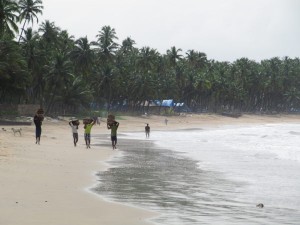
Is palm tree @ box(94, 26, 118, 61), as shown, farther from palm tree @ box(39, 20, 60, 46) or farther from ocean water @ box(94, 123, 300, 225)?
ocean water @ box(94, 123, 300, 225)

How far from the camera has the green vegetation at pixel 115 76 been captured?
55500 millimetres

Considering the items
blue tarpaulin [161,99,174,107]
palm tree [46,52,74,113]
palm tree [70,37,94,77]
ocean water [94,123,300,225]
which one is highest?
palm tree [70,37,94,77]

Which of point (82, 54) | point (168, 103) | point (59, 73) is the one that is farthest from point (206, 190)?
point (168, 103)

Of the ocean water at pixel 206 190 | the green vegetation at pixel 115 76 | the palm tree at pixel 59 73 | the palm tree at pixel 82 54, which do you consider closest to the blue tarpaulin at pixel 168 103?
the green vegetation at pixel 115 76

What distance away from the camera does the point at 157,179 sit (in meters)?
14.3

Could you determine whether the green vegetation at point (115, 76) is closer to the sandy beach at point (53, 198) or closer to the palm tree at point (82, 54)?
the palm tree at point (82, 54)

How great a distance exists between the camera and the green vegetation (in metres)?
55.5

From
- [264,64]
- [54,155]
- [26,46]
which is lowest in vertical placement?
[54,155]

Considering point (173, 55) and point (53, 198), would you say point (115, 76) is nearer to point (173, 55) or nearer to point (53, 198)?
point (173, 55)

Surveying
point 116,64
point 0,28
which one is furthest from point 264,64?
point 0,28

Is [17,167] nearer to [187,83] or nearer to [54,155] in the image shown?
[54,155]

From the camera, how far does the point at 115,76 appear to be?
81812mm

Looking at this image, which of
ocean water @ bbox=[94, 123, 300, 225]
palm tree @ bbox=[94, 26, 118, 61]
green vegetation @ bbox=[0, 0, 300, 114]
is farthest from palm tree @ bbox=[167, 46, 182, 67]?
ocean water @ bbox=[94, 123, 300, 225]

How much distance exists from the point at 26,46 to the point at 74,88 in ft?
30.2
